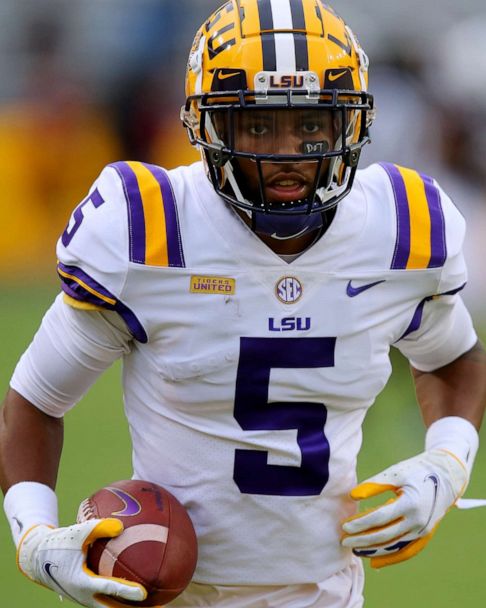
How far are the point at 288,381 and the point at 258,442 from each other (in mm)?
123

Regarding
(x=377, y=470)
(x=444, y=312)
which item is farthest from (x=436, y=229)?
(x=377, y=470)

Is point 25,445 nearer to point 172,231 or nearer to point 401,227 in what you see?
point 172,231

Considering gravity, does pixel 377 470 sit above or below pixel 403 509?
below

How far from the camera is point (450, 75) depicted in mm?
8023

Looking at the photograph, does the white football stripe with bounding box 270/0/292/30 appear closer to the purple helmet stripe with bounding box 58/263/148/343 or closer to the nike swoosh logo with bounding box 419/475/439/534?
the purple helmet stripe with bounding box 58/263/148/343

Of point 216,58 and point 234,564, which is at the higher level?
point 216,58

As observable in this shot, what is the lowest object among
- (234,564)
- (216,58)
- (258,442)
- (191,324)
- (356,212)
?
(234,564)

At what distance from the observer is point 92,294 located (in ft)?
7.07

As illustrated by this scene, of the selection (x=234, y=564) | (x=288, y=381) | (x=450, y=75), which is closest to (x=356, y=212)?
(x=288, y=381)

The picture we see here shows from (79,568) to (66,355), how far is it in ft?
1.28

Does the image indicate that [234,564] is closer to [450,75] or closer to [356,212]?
[356,212]

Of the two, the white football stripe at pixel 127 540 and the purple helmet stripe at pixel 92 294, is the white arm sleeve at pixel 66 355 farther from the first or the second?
the white football stripe at pixel 127 540

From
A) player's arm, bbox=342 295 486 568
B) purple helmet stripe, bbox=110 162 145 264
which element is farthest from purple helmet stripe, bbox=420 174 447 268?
purple helmet stripe, bbox=110 162 145 264

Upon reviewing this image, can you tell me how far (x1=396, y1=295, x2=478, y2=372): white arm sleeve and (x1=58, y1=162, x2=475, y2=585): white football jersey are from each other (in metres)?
0.04
